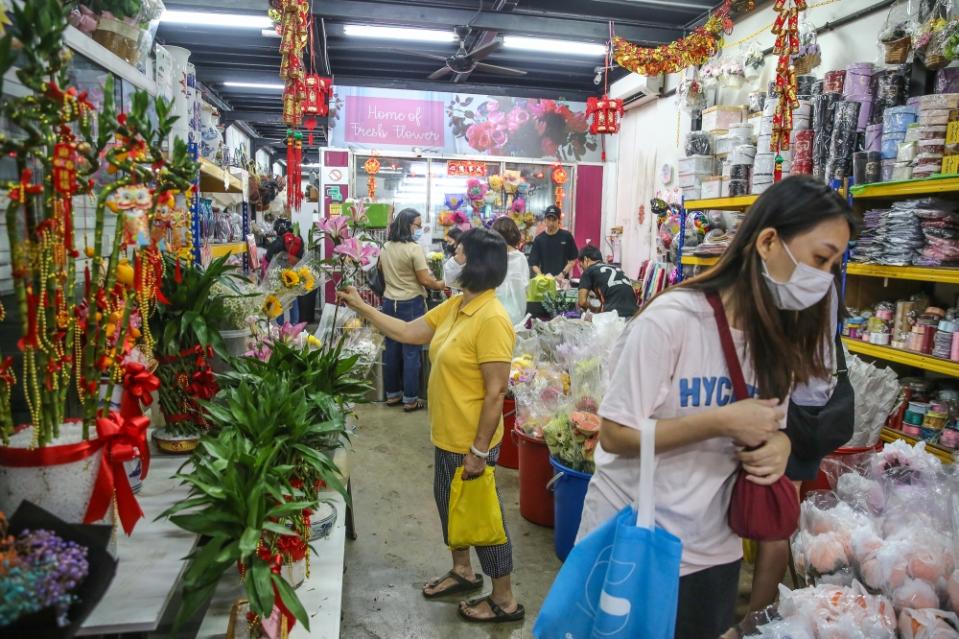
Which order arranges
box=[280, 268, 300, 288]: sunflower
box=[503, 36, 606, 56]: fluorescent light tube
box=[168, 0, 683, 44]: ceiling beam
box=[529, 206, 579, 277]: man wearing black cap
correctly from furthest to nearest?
box=[503, 36, 606, 56]: fluorescent light tube < box=[529, 206, 579, 277]: man wearing black cap < box=[168, 0, 683, 44]: ceiling beam < box=[280, 268, 300, 288]: sunflower

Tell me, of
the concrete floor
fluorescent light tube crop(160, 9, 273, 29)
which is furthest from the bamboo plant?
fluorescent light tube crop(160, 9, 273, 29)

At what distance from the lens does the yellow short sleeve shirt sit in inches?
92.0

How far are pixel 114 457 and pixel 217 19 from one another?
7.26m

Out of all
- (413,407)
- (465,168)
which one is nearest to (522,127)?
(465,168)

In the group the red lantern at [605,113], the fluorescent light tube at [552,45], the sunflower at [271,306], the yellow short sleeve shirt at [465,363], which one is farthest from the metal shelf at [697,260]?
the sunflower at [271,306]

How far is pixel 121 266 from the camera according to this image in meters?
1.30

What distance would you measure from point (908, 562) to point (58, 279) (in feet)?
6.87

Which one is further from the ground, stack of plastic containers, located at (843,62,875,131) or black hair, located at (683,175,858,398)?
stack of plastic containers, located at (843,62,875,131)

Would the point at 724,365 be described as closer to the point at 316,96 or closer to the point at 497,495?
the point at 497,495

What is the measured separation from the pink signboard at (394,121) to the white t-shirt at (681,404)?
8130mm

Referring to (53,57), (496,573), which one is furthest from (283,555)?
(496,573)

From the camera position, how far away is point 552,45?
756 centimetres

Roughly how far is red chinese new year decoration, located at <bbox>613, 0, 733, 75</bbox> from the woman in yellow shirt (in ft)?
15.3

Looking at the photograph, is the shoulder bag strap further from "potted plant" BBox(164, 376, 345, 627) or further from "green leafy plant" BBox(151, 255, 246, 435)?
"green leafy plant" BBox(151, 255, 246, 435)
